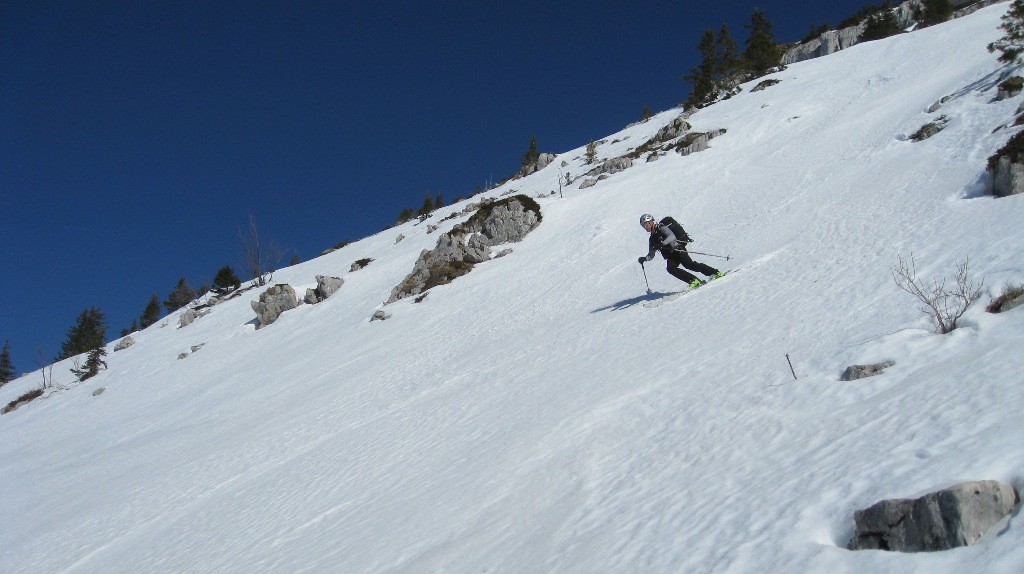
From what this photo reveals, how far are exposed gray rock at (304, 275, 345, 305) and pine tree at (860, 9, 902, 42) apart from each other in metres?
70.8

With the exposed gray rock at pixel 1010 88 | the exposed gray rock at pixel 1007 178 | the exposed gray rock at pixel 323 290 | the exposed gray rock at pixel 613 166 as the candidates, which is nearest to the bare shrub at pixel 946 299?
the exposed gray rock at pixel 1007 178

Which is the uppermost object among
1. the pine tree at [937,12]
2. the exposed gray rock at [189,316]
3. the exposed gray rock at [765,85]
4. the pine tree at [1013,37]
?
the pine tree at [937,12]

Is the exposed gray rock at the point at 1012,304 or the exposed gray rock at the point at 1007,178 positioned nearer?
the exposed gray rock at the point at 1012,304

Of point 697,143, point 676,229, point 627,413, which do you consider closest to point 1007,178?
point 676,229

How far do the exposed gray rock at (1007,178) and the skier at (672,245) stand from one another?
A: 6.06 meters

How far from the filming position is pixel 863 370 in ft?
21.9

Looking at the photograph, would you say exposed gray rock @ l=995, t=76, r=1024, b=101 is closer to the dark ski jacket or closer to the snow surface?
the snow surface

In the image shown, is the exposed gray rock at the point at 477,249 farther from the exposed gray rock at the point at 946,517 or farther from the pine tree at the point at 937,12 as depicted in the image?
the pine tree at the point at 937,12

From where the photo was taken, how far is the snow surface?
4.92m

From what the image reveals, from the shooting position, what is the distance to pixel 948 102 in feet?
73.2

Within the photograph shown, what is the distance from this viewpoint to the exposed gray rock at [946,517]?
10.9ft

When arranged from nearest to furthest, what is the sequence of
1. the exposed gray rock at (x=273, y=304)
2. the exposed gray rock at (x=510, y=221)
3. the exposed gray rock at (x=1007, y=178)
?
the exposed gray rock at (x=1007, y=178) < the exposed gray rock at (x=510, y=221) < the exposed gray rock at (x=273, y=304)

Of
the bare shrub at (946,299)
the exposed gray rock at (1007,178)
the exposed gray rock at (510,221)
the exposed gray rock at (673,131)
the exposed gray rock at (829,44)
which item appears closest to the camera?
the bare shrub at (946,299)

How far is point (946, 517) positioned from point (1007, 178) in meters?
12.6
